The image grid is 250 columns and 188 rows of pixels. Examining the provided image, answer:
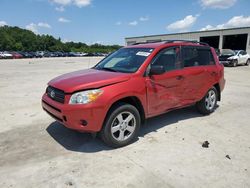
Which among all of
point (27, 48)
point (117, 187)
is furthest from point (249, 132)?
point (27, 48)

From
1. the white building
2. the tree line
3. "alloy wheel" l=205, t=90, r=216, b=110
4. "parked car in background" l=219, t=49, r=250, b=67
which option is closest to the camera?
"alloy wheel" l=205, t=90, r=216, b=110

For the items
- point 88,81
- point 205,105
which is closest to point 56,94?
point 88,81

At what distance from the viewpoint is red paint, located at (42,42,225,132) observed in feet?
11.5

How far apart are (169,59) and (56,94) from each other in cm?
239

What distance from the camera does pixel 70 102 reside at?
3.52 m

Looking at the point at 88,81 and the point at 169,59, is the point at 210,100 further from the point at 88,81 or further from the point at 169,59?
the point at 88,81

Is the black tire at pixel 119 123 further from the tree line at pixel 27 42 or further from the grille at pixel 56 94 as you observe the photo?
the tree line at pixel 27 42

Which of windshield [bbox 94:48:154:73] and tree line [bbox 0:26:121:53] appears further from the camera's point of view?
tree line [bbox 0:26:121:53]

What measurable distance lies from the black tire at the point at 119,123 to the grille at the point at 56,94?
32.3 inches

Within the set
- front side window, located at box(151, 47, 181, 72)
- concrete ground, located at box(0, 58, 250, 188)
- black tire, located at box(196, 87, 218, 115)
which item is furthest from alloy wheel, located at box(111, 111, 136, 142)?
black tire, located at box(196, 87, 218, 115)

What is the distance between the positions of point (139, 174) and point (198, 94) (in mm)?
2943

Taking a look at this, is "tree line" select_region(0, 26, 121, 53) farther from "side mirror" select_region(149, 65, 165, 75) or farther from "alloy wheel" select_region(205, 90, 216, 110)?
"side mirror" select_region(149, 65, 165, 75)

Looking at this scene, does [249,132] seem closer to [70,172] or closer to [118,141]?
[118,141]

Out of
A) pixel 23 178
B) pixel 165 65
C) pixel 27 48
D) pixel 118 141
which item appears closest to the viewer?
pixel 23 178
